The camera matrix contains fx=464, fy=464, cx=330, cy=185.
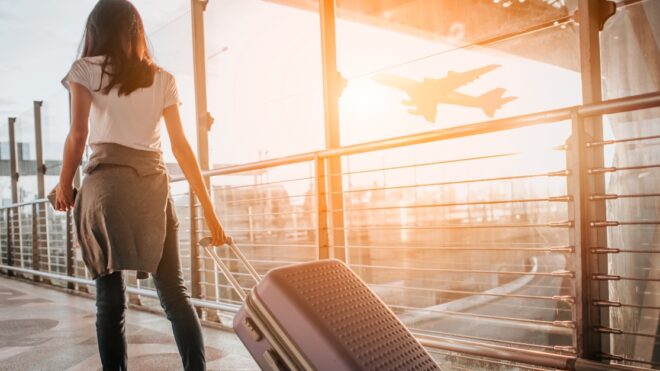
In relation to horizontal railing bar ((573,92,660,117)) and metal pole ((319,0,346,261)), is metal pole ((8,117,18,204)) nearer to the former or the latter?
metal pole ((319,0,346,261))

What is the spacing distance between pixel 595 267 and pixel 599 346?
249 mm

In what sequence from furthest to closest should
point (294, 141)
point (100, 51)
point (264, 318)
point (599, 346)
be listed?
point (294, 141) < point (599, 346) < point (100, 51) < point (264, 318)

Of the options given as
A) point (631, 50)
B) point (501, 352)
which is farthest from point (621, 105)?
point (631, 50)

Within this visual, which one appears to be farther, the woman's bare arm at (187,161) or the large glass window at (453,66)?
the large glass window at (453,66)

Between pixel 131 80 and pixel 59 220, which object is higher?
pixel 131 80

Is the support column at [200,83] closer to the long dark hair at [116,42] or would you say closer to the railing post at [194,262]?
the railing post at [194,262]

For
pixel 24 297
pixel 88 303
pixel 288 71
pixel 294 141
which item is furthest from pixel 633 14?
pixel 24 297

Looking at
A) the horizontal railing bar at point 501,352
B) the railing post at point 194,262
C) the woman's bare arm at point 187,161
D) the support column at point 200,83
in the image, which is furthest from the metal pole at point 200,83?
the horizontal railing bar at point 501,352

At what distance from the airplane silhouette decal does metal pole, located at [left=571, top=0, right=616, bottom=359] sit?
1.71 m

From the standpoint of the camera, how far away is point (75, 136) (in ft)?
4.11

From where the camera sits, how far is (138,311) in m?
3.41

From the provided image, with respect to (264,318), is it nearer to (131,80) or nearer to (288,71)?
(131,80)

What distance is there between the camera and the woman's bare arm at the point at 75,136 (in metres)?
1.24

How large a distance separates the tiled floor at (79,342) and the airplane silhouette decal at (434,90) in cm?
216
